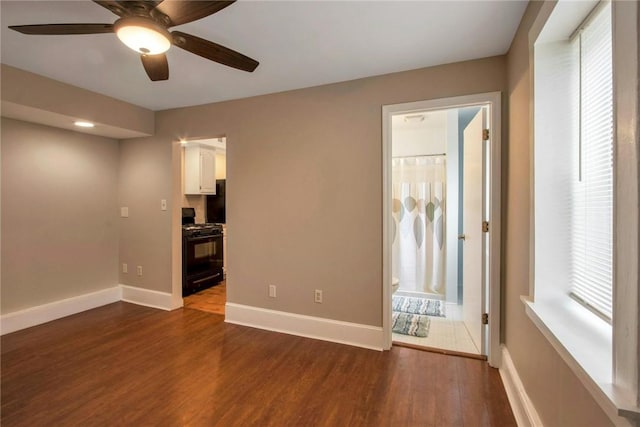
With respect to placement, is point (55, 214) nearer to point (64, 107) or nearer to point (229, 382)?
point (64, 107)

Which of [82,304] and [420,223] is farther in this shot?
[420,223]

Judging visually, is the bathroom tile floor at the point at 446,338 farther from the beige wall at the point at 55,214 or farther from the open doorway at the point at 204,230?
the beige wall at the point at 55,214

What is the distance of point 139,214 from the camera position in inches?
143

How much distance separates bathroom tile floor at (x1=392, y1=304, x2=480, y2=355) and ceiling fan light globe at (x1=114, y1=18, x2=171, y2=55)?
9.08 ft

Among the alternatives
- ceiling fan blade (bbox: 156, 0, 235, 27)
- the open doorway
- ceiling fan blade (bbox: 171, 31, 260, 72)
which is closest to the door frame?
ceiling fan blade (bbox: 171, 31, 260, 72)

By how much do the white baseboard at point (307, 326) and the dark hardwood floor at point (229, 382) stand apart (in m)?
0.08

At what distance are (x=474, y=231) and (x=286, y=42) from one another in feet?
6.88

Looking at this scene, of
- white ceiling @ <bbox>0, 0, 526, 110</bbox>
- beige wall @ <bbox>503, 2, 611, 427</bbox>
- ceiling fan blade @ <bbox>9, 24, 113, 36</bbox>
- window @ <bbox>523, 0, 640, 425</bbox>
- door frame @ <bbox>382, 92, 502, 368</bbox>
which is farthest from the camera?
door frame @ <bbox>382, 92, 502, 368</bbox>

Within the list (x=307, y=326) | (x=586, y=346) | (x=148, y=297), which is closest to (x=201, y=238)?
→ (x=148, y=297)

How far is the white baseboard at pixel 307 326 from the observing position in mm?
2506

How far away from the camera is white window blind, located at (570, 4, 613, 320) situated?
1.13m

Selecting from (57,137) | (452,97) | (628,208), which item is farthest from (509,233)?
(57,137)

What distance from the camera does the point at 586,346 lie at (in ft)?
3.49

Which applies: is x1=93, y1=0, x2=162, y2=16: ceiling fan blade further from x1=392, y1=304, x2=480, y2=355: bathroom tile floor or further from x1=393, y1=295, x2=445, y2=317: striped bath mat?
x1=393, y1=295, x2=445, y2=317: striped bath mat
